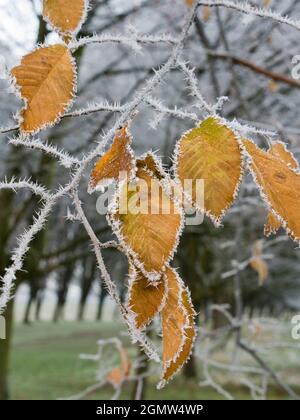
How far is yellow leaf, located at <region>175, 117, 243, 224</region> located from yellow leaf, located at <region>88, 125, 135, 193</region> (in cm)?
4

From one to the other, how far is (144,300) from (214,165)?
11 centimetres

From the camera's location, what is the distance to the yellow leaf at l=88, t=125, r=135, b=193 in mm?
438

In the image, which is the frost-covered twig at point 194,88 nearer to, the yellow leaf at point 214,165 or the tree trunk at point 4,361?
the yellow leaf at point 214,165

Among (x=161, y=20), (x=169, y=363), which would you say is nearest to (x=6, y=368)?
(x=161, y=20)

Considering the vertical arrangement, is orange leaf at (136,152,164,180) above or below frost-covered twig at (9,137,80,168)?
below

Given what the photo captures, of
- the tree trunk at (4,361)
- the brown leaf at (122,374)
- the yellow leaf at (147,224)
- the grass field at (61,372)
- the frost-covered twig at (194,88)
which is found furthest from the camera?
the grass field at (61,372)

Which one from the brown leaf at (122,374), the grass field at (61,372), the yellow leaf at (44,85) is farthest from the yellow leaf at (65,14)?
the grass field at (61,372)

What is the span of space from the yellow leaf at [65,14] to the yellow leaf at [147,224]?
6.6 inches

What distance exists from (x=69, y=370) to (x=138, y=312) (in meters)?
11.5

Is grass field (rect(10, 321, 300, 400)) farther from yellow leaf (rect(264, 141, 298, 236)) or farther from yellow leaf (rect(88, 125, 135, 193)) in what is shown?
yellow leaf (rect(88, 125, 135, 193))

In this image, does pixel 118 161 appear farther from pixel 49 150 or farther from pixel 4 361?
pixel 4 361

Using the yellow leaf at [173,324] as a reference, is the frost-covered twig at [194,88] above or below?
above

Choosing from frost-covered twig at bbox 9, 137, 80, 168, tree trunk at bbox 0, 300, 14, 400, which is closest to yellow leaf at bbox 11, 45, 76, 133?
frost-covered twig at bbox 9, 137, 80, 168

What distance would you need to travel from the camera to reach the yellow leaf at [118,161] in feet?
1.44
